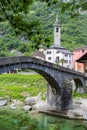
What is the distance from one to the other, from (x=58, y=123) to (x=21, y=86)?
2199cm

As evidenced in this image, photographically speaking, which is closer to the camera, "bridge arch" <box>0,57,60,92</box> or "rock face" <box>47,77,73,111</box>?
"bridge arch" <box>0,57,60,92</box>

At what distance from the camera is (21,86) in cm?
4856

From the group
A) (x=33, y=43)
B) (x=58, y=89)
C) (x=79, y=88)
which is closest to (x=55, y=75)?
(x=58, y=89)

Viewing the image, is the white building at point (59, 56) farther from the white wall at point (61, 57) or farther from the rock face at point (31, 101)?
the rock face at point (31, 101)

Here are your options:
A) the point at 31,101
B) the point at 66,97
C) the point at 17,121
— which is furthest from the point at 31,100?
the point at 17,121

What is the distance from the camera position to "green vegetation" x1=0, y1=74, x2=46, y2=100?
4338 centimetres

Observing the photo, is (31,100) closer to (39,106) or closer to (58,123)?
(39,106)

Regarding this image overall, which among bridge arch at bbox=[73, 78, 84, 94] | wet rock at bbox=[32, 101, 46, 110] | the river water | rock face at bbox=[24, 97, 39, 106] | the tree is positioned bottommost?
the river water

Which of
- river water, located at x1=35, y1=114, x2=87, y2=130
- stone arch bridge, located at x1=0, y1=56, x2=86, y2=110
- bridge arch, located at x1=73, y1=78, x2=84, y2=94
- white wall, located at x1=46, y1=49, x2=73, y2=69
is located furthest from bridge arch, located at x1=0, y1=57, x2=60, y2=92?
white wall, located at x1=46, y1=49, x2=73, y2=69

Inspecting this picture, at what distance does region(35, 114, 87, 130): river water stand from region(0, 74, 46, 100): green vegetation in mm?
12368

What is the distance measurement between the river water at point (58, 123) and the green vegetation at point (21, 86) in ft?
40.6

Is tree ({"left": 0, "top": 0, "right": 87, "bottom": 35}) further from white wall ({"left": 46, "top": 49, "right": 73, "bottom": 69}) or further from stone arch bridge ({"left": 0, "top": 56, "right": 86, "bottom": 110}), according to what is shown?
white wall ({"left": 46, "top": 49, "right": 73, "bottom": 69})

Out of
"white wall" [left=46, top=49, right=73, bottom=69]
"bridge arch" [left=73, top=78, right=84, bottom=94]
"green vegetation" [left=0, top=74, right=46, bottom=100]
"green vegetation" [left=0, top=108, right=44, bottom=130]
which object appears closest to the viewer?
"green vegetation" [left=0, top=108, right=44, bottom=130]

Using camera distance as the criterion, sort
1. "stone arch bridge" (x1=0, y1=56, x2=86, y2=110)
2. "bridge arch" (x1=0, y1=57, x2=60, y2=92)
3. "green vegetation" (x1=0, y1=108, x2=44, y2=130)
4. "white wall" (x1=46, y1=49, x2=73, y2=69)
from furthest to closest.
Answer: "white wall" (x1=46, y1=49, x2=73, y2=69) → "stone arch bridge" (x1=0, y1=56, x2=86, y2=110) → "green vegetation" (x1=0, y1=108, x2=44, y2=130) → "bridge arch" (x1=0, y1=57, x2=60, y2=92)
